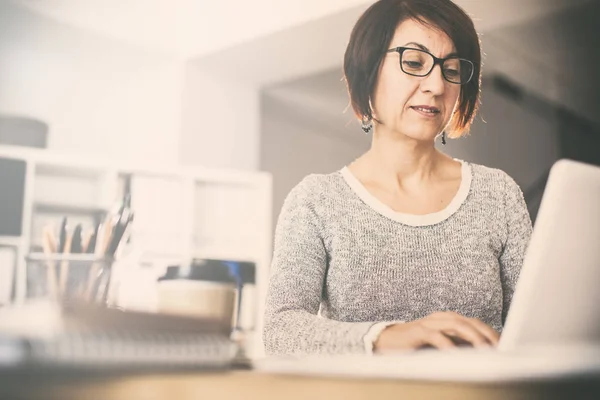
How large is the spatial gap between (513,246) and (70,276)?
581 millimetres

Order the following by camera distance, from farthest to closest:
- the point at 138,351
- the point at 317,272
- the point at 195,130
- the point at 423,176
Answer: the point at 195,130 → the point at 423,176 → the point at 317,272 → the point at 138,351

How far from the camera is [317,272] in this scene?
2.54 feet

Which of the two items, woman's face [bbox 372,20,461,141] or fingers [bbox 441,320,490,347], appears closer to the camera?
fingers [bbox 441,320,490,347]

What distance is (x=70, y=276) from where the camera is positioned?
0.70m

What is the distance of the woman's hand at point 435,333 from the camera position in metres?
0.52

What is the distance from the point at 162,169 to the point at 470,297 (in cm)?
53

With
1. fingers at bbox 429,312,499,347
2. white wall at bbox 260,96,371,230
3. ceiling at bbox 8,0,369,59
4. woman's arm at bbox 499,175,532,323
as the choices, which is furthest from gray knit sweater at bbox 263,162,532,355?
ceiling at bbox 8,0,369,59

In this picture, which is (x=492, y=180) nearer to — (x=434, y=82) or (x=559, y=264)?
(x=434, y=82)

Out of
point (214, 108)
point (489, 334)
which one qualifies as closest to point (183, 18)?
point (214, 108)

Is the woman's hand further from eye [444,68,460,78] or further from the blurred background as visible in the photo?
eye [444,68,460,78]

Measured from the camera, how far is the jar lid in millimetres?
707

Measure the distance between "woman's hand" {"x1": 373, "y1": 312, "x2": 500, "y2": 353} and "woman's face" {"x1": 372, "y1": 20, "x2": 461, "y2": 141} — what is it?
42cm

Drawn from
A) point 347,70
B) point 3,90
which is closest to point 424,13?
point 347,70

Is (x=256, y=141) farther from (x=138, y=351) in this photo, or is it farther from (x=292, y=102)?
(x=138, y=351)
